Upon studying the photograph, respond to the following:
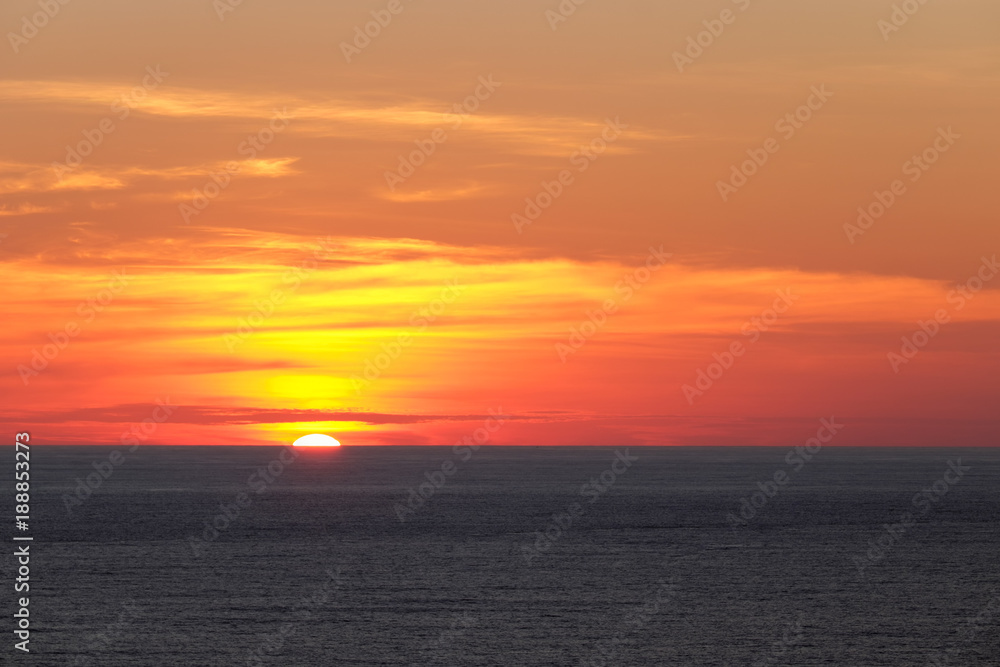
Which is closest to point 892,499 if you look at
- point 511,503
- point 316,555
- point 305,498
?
point 511,503

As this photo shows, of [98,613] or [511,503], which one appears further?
[511,503]

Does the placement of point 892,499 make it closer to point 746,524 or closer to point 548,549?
point 746,524

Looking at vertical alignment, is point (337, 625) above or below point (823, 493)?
below

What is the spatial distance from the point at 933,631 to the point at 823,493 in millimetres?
144673

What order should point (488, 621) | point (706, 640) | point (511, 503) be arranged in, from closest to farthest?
point (706, 640), point (488, 621), point (511, 503)

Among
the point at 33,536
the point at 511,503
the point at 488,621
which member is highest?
the point at 511,503

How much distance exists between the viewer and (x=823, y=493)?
19950 cm

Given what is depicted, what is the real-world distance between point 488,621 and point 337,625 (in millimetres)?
7868

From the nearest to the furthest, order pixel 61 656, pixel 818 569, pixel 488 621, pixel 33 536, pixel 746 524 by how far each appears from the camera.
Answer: pixel 61 656 → pixel 488 621 → pixel 818 569 → pixel 33 536 → pixel 746 524

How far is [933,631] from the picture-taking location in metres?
59.3

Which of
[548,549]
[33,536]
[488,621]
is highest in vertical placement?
[33,536]

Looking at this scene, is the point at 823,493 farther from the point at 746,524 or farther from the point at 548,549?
the point at 548,549

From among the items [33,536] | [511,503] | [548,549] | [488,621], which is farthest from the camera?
[511,503]

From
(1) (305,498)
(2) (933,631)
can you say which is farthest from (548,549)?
(1) (305,498)
